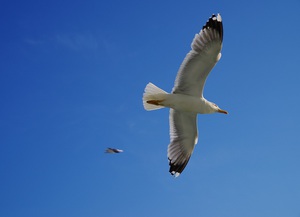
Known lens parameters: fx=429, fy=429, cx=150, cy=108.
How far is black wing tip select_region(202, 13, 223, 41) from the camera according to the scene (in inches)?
304

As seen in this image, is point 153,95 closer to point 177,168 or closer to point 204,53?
point 204,53

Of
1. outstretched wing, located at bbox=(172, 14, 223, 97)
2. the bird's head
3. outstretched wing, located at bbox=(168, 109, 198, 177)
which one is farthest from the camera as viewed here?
outstretched wing, located at bbox=(168, 109, 198, 177)

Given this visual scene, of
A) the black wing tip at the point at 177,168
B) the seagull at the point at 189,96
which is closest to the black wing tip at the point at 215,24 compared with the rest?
the seagull at the point at 189,96

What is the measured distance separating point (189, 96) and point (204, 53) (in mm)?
946

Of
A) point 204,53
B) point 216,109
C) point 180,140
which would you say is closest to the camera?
point 204,53

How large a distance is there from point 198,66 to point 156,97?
38.8 inches

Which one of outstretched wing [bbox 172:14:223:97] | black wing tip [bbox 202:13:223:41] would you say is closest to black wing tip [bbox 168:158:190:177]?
outstretched wing [bbox 172:14:223:97]

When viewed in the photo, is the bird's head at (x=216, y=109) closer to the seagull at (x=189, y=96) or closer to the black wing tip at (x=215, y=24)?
the seagull at (x=189, y=96)

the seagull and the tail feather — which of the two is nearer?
the seagull

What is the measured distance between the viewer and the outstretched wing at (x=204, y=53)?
7.68 m

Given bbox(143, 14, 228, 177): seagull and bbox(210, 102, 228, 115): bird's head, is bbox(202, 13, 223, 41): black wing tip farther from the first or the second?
bbox(210, 102, 228, 115): bird's head

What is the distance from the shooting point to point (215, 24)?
7.76 m

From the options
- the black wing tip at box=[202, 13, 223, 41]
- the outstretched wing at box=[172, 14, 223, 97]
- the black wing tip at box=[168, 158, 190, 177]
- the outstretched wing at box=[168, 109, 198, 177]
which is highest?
the black wing tip at box=[202, 13, 223, 41]

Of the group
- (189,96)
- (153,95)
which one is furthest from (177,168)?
(153,95)
